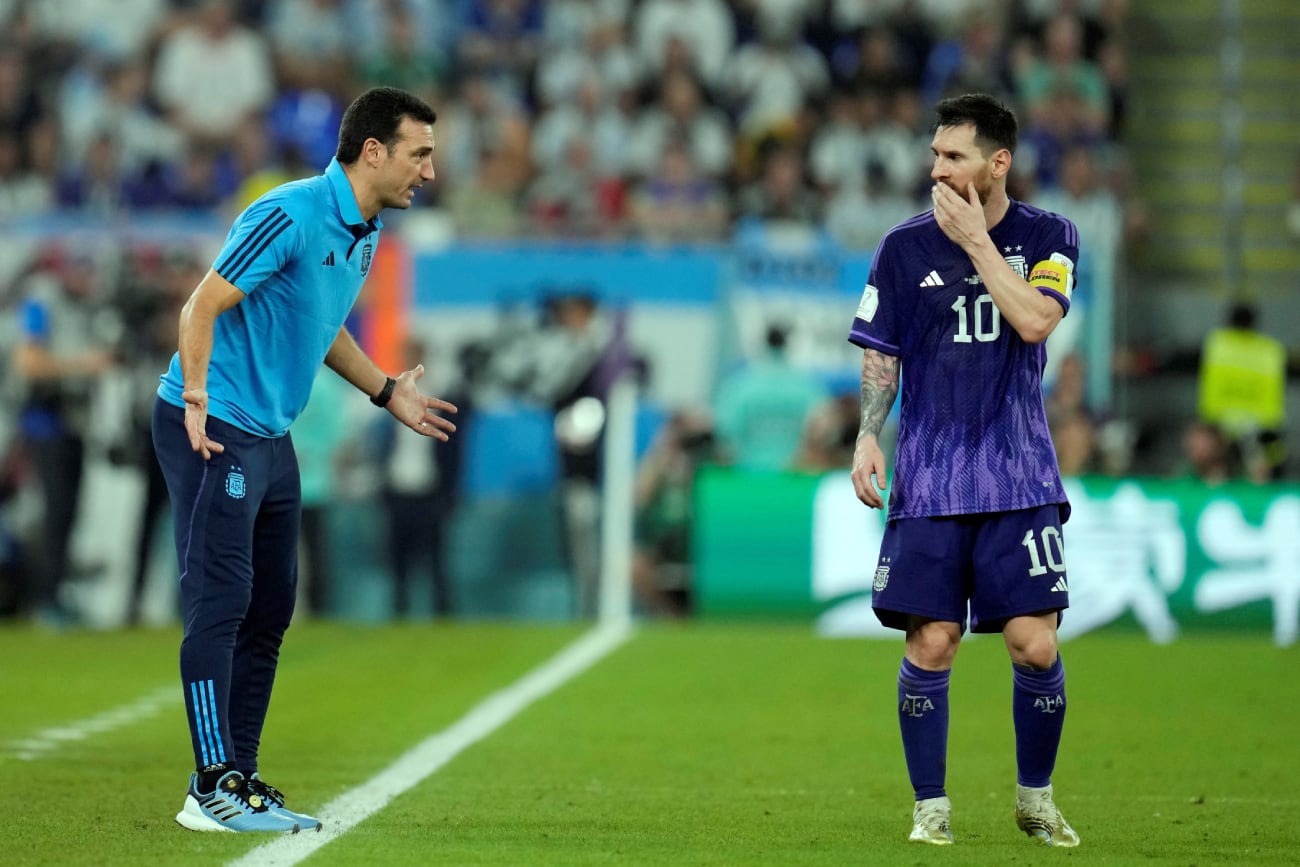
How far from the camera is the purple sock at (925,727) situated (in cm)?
586

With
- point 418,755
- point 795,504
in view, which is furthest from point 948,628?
point 795,504

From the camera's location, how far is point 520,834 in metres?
5.86

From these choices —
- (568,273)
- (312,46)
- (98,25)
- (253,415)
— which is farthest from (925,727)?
(98,25)

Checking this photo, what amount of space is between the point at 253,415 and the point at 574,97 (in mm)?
13082

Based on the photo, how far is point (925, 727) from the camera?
5.88 m

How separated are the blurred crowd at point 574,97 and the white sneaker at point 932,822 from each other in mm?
10880

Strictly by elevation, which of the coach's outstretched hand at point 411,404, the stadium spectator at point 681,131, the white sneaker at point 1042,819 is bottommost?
the white sneaker at point 1042,819

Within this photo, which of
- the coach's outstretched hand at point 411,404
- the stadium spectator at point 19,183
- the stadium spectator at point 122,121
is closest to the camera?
the coach's outstretched hand at point 411,404

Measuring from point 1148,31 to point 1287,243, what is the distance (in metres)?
2.74

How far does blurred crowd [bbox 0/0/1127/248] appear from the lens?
57.3ft

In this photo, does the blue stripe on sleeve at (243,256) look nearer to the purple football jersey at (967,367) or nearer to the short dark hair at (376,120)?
the short dark hair at (376,120)

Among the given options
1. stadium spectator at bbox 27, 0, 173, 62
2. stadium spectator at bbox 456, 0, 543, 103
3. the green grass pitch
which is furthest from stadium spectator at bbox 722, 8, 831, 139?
the green grass pitch

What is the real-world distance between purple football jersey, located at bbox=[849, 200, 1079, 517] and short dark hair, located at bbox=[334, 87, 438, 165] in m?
1.48

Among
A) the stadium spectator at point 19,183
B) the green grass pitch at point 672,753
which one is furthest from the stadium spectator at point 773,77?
the green grass pitch at point 672,753
